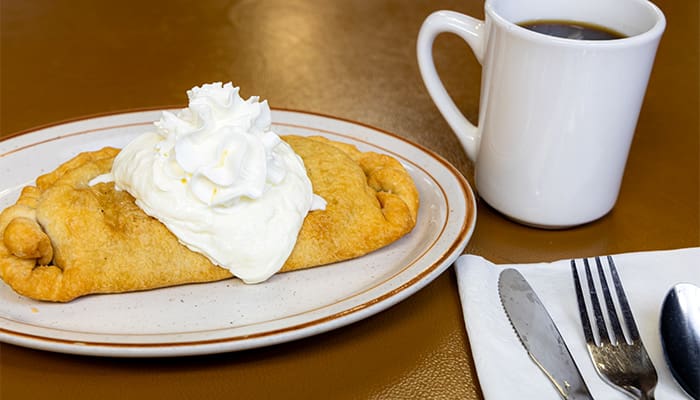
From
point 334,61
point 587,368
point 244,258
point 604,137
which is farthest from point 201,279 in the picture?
point 334,61

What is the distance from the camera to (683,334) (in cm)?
92

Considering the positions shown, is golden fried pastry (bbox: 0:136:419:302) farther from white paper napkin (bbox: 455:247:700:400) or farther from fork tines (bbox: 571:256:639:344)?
fork tines (bbox: 571:256:639:344)

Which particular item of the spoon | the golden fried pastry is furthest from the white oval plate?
the spoon

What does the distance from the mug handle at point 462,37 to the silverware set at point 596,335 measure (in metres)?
0.31

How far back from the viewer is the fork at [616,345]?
866mm

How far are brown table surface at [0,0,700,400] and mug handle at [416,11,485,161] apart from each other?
12cm

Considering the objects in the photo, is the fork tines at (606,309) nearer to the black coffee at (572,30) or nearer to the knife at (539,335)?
the knife at (539,335)

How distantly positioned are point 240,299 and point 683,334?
1.84 ft

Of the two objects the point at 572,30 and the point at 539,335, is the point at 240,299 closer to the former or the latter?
the point at 539,335

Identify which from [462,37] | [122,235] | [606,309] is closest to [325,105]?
[462,37]

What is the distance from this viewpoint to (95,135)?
52.3 inches

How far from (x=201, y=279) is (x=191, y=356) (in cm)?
13

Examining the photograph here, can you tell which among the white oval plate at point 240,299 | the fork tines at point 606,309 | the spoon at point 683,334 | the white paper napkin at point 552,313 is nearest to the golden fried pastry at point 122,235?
the white oval plate at point 240,299

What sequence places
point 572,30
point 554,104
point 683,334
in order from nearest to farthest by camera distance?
point 683,334 → point 554,104 → point 572,30
